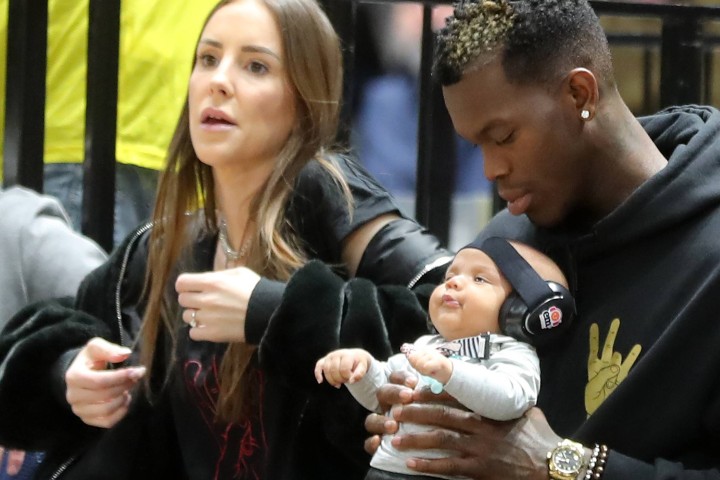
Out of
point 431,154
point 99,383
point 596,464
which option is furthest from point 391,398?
point 431,154

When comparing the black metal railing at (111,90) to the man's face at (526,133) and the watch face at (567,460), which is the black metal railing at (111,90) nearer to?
the man's face at (526,133)

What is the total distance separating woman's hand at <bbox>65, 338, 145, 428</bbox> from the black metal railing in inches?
29.8

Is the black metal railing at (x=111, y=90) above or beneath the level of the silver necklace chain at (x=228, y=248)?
above

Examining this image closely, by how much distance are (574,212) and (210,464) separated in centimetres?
88

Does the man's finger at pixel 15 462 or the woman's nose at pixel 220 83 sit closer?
the woman's nose at pixel 220 83

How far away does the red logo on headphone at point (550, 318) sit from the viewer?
79.0 inches

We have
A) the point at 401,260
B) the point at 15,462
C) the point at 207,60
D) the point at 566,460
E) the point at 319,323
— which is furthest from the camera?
the point at 15,462

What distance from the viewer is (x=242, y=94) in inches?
101

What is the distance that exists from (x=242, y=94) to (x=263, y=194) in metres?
0.20

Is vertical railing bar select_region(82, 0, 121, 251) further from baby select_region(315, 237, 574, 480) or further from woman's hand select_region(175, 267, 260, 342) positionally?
baby select_region(315, 237, 574, 480)

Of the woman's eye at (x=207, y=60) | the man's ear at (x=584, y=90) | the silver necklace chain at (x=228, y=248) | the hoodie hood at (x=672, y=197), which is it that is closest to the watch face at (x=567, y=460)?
the hoodie hood at (x=672, y=197)

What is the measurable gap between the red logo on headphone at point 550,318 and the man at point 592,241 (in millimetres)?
140

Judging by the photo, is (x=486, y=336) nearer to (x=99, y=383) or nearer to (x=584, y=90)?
(x=584, y=90)

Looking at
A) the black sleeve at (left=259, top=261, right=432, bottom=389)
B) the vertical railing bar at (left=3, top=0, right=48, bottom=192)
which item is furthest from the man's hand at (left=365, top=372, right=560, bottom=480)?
the vertical railing bar at (left=3, top=0, right=48, bottom=192)
